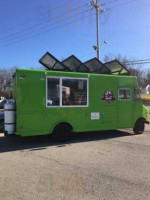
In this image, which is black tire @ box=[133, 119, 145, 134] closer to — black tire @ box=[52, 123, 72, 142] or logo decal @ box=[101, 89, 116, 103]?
logo decal @ box=[101, 89, 116, 103]

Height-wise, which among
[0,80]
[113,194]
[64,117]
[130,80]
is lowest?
[113,194]

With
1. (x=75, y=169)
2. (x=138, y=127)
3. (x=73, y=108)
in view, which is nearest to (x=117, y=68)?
(x=138, y=127)

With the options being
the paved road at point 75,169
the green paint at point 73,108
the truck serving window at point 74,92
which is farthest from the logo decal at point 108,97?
the paved road at point 75,169

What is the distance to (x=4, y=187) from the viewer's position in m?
4.86

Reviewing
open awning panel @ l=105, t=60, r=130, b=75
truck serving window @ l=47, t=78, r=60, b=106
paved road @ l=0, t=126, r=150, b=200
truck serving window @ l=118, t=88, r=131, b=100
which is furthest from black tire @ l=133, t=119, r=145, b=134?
truck serving window @ l=47, t=78, r=60, b=106

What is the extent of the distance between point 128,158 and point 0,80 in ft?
249

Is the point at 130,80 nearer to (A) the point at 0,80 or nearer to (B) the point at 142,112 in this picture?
(B) the point at 142,112

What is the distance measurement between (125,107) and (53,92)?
3333mm

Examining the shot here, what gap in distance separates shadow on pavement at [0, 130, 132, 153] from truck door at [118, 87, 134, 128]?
592 millimetres

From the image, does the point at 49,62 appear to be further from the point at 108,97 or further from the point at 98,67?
the point at 108,97

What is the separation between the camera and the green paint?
8.43 m

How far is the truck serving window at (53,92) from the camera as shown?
8836 millimetres

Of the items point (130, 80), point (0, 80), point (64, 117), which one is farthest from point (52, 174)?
point (0, 80)

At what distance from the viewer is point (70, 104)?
9266 millimetres
